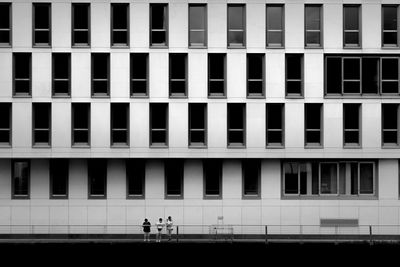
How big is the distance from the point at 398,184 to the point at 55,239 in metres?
22.3

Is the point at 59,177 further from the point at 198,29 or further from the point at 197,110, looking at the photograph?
the point at 198,29

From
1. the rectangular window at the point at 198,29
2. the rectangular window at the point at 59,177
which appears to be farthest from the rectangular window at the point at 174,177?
the rectangular window at the point at 198,29

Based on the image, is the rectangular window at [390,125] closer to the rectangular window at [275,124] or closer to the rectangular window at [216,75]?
the rectangular window at [275,124]

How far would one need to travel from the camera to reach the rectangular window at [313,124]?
1907 inches

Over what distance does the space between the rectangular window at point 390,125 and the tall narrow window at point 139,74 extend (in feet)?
51.2

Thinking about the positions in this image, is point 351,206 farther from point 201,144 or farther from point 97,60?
point 97,60

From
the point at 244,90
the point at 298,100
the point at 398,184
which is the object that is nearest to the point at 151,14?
the point at 244,90

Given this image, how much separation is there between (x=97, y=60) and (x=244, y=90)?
9.71m

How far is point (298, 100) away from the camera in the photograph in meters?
48.2

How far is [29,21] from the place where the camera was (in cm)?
4775

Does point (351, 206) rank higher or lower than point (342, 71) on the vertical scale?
lower

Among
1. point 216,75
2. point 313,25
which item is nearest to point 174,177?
point 216,75

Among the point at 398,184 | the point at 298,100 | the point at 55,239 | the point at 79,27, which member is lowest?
the point at 55,239

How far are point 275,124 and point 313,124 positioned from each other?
248 centimetres
